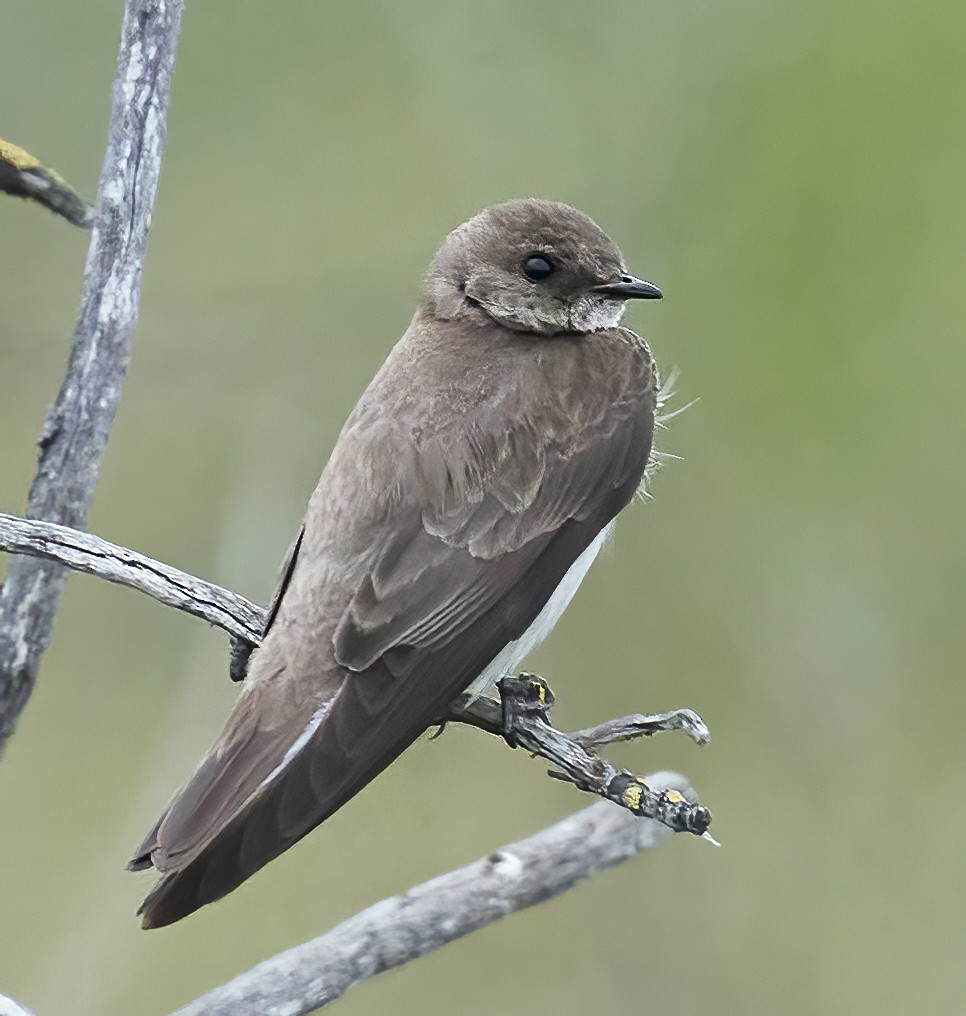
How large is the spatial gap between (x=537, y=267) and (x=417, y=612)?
79 centimetres

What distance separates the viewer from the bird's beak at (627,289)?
113 inches

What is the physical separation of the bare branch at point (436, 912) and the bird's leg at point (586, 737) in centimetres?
8

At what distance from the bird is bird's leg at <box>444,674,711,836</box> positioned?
6 cm

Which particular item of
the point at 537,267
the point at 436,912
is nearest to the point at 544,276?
the point at 537,267

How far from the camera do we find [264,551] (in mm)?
3078

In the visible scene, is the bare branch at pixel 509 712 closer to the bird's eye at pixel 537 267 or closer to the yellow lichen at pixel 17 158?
the yellow lichen at pixel 17 158

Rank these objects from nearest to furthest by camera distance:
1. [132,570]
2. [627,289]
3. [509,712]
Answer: [132,570]
[509,712]
[627,289]

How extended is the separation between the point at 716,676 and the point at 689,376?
27.0 inches

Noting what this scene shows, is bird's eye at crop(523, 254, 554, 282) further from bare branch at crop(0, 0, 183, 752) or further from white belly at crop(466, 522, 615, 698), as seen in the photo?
bare branch at crop(0, 0, 183, 752)

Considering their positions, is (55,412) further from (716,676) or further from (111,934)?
(716,676)

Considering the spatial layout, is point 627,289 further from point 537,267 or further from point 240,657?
point 240,657

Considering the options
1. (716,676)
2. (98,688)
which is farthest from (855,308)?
(98,688)

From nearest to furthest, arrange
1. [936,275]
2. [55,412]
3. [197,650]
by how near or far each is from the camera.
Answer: [55,412] < [197,650] < [936,275]

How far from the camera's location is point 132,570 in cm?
227
